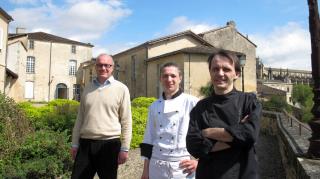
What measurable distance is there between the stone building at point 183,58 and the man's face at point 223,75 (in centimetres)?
2319

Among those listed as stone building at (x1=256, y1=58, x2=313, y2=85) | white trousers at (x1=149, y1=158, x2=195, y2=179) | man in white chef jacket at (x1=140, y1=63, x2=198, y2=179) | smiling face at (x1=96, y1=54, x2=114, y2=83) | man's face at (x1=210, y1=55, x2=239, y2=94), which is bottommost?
white trousers at (x1=149, y1=158, x2=195, y2=179)

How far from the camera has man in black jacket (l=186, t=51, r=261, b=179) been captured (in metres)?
2.22

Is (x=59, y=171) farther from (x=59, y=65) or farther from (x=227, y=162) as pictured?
(x=59, y=65)

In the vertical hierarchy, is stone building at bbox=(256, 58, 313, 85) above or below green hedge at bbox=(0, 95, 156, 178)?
above

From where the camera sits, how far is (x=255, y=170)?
2.27 m

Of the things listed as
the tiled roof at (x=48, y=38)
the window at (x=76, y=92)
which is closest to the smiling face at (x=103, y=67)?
the tiled roof at (x=48, y=38)

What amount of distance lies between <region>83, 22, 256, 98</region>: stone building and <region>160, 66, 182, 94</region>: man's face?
2211cm

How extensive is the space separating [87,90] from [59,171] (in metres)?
4.07

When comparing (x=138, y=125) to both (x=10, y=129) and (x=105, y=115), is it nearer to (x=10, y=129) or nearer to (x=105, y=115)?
(x=10, y=129)

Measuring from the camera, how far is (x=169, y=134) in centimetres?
339

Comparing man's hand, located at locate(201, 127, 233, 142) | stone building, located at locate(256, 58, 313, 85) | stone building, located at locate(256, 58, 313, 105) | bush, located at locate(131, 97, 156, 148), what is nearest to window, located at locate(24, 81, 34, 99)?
bush, located at locate(131, 97, 156, 148)

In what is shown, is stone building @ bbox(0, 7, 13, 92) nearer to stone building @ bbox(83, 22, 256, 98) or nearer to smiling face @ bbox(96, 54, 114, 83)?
stone building @ bbox(83, 22, 256, 98)

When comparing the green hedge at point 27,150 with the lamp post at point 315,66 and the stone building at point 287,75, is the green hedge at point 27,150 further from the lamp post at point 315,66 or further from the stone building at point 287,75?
the stone building at point 287,75

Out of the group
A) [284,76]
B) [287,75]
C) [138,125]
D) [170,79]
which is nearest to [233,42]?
[138,125]
